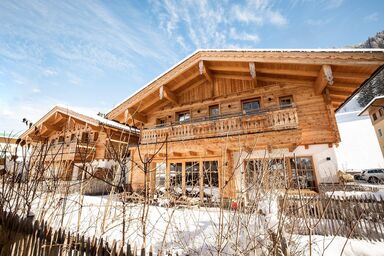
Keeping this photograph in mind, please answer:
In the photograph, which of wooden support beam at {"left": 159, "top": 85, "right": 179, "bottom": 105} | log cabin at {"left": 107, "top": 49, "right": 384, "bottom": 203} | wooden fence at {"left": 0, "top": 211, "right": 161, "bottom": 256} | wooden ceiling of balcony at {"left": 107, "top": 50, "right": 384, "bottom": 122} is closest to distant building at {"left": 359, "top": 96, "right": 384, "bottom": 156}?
wooden ceiling of balcony at {"left": 107, "top": 50, "right": 384, "bottom": 122}

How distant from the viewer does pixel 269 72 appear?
10289 mm

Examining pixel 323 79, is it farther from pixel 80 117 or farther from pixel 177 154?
pixel 80 117

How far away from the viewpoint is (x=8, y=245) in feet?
10.1

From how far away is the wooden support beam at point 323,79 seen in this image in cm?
811

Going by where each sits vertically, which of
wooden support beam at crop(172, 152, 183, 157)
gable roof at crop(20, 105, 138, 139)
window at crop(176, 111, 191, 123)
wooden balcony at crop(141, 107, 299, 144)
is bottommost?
wooden support beam at crop(172, 152, 183, 157)

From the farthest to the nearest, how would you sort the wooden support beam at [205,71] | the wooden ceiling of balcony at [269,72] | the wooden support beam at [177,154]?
the wooden support beam at [177,154]
the wooden support beam at [205,71]
the wooden ceiling of balcony at [269,72]

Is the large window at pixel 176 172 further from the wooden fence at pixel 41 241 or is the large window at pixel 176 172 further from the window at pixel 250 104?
the wooden fence at pixel 41 241

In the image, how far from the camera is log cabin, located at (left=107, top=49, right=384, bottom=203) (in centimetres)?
829

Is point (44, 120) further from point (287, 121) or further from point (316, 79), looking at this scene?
point (316, 79)

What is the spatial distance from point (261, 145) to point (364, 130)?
5787cm

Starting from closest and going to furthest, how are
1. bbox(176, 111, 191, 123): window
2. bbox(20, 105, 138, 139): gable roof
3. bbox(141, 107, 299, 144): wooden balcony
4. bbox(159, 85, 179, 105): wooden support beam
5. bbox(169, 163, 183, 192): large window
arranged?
bbox(141, 107, 299, 144): wooden balcony
bbox(169, 163, 183, 192): large window
bbox(159, 85, 179, 105): wooden support beam
bbox(176, 111, 191, 123): window
bbox(20, 105, 138, 139): gable roof

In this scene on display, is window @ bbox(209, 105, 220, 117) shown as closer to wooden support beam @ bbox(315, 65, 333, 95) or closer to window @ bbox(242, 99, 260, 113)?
window @ bbox(242, 99, 260, 113)

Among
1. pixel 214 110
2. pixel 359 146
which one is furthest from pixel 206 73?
pixel 359 146

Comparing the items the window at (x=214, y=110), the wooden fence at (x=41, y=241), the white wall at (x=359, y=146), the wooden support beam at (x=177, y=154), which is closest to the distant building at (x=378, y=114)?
the white wall at (x=359, y=146)
